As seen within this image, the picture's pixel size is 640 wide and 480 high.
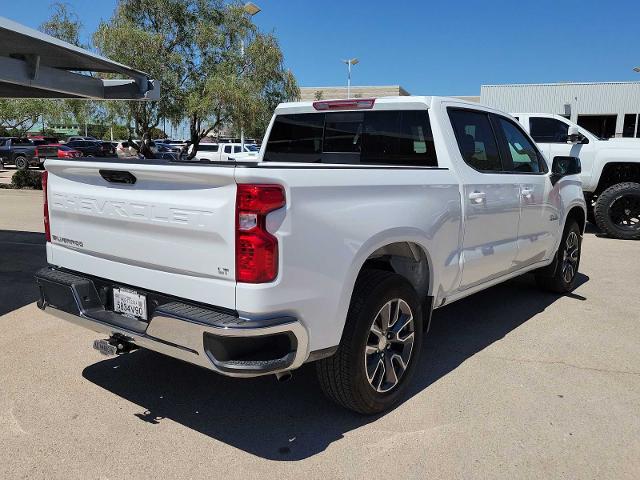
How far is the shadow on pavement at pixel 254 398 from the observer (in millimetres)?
3205

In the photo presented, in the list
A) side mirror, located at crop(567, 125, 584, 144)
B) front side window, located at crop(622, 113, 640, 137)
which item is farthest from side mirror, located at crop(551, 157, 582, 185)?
front side window, located at crop(622, 113, 640, 137)

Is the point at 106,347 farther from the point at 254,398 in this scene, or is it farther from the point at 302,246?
the point at 302,246

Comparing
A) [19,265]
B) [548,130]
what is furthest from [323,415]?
[548,130]

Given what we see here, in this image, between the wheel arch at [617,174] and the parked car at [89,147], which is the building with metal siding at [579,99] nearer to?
the wheel arch at [617,174]

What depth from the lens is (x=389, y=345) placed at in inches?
138

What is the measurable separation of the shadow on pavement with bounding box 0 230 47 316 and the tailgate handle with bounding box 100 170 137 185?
2.99m

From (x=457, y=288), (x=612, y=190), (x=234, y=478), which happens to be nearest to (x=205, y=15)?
(x=612, y=190)

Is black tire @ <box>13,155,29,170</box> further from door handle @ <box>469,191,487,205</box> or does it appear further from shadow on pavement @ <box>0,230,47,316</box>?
door handle @ <box>469,191,487,205</box>

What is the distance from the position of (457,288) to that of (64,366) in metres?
2.96

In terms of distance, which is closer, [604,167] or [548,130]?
[604,167]

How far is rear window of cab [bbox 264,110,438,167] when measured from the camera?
427 cm

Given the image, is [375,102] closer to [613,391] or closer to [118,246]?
[118,246]

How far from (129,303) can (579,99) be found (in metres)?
33.5

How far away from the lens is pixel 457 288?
13.7ft
